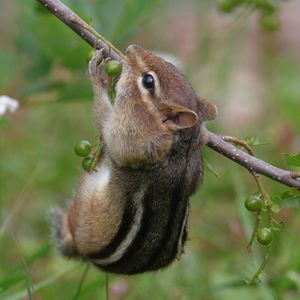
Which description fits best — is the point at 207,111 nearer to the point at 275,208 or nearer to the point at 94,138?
the point at 275,208

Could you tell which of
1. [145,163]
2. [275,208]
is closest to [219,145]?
[275,208]

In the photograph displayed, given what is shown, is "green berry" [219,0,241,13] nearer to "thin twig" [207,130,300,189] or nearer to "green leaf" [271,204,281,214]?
"thin twig" [207,130,300,189]

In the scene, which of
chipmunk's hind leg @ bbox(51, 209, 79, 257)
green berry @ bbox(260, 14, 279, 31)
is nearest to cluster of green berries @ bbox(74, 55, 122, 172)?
chipmunk's hind leg @ bbox(51, 209, 79, 257)

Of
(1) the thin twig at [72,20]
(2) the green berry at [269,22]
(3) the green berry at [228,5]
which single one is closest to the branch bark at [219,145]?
(1) the thin twig at [72,20]

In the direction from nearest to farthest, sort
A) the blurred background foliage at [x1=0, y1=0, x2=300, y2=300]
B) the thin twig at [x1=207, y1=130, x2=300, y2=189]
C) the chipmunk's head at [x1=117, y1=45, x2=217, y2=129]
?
1. the thin twig at [x1=207, y1=130, x2=300, y2=189]
2. the chipmunk's head at [x1=117, y1=45, x2=217, y2=129]
3. the blurred background foliage at [x1=0, y1=0, x2=300, y2=300]

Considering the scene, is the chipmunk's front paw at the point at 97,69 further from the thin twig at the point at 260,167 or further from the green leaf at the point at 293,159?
the green leaf at the point at 293,159

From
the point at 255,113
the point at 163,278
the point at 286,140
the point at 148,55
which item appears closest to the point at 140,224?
the point at 148,55

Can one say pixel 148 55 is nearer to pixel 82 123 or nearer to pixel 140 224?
pixel 140 224
